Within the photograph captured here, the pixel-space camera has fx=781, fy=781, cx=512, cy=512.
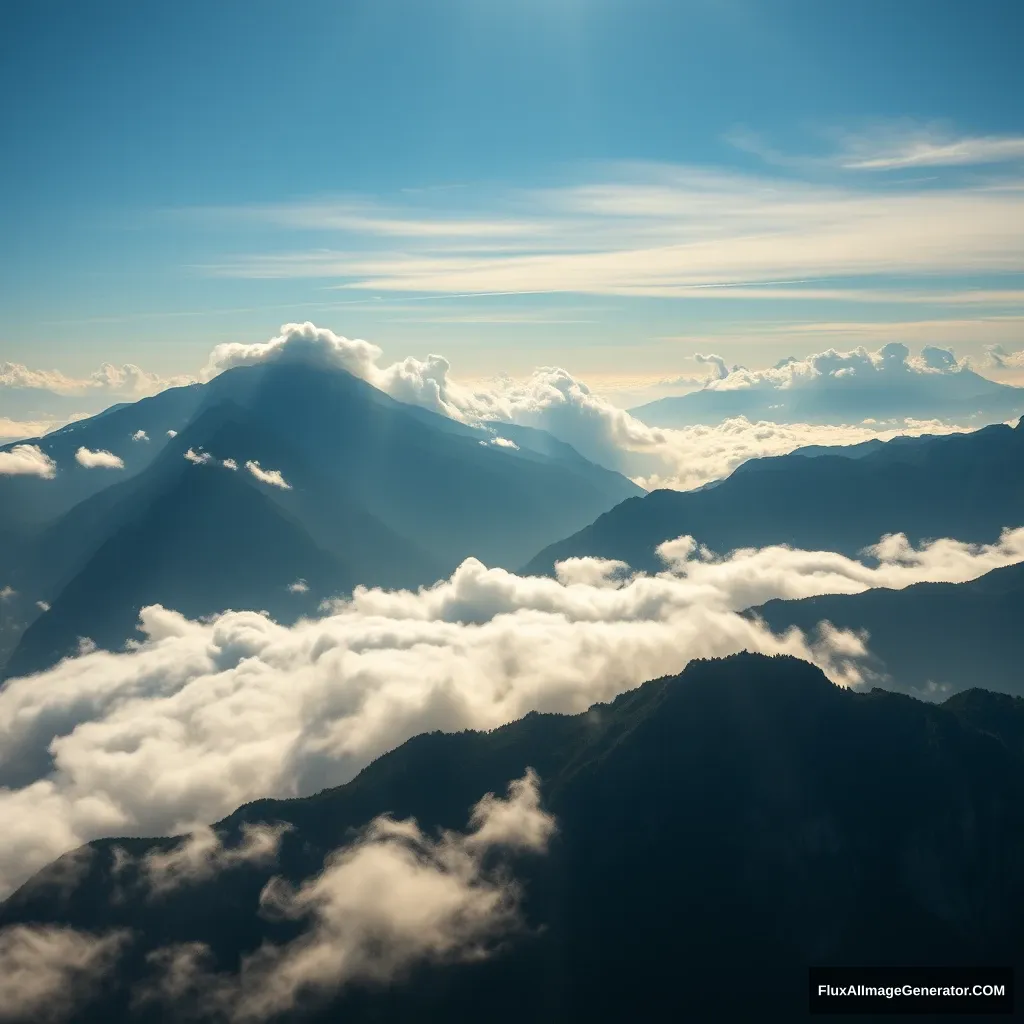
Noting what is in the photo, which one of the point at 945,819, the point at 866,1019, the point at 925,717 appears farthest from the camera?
the point at 925,717

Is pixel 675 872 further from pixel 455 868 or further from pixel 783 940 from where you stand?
pixel 455 868

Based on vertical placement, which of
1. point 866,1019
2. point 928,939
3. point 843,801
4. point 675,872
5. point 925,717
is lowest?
point 866,1019

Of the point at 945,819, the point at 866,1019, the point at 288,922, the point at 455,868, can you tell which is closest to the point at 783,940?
the point at 866,1019

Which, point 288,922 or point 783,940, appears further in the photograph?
point 288,922

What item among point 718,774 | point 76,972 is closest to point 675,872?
point 718,774

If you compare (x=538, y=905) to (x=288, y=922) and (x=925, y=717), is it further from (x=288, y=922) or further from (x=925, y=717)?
(x=925, y=717)

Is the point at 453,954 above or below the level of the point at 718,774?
below

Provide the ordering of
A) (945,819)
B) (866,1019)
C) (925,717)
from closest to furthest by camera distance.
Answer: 1. (866,1019)
2. (945,819)
3. (925,717)
